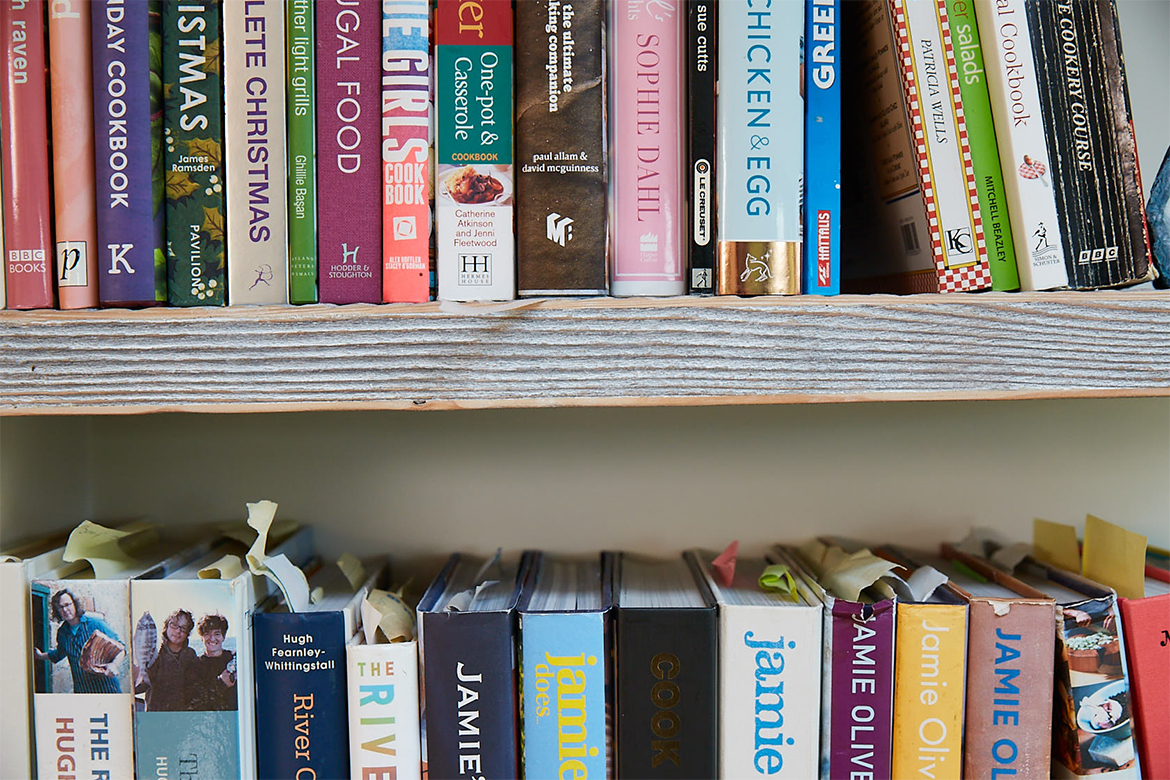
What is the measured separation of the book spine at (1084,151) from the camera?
53 cm

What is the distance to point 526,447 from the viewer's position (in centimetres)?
79

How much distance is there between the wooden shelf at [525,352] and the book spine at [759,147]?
0.11 ft

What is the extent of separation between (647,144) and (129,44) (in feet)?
1.26

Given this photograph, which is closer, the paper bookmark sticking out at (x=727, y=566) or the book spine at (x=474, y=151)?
the book spine at (x=474, y=151)

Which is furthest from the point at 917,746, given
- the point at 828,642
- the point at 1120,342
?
the point at 1120,342

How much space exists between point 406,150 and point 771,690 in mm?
507

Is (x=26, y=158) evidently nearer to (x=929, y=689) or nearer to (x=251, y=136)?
(x=251, y=136)

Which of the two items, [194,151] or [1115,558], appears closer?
[194,151]

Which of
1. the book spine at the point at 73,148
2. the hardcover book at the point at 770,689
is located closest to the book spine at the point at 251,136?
the book spine at the point at 73,148

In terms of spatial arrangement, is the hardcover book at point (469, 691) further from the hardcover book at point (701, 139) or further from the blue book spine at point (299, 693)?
the hardcover book at point (701, 139)

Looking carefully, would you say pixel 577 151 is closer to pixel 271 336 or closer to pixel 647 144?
pixel 647 144

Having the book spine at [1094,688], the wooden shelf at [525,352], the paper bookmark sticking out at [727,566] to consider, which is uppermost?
the wooden shelf at [525,352]

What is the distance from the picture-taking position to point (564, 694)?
57 centimetres

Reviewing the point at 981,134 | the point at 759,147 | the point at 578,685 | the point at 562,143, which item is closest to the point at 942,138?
the point at 981,134
